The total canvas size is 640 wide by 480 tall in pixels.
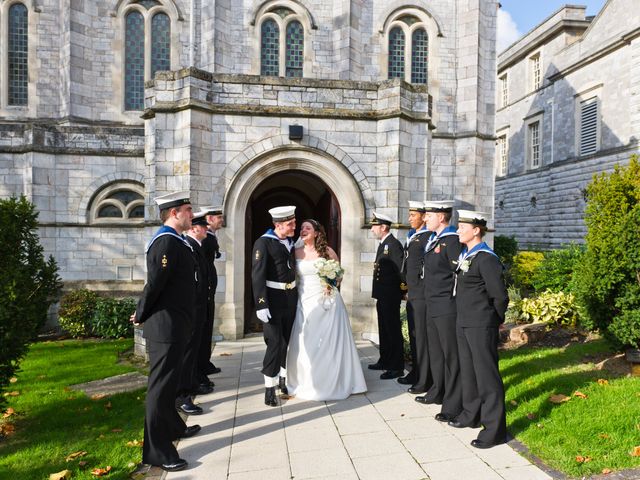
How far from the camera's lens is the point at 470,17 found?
52.9 feet

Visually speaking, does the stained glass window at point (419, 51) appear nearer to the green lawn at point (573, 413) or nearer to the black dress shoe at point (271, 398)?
the green lawn at point (573, 413)

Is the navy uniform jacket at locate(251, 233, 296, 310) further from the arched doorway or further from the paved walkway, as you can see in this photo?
the arched doorway

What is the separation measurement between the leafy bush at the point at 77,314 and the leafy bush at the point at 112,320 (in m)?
0.23

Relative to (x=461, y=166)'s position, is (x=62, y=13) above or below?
above

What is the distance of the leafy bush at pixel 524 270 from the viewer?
15.6 m

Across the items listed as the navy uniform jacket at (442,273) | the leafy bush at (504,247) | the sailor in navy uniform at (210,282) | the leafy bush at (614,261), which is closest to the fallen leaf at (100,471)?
the sailor in navy uniform at (210,282)

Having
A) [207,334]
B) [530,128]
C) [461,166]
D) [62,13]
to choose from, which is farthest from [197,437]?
[530,128]

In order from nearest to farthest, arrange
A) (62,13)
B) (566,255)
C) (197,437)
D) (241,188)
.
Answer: (197,437)
(241,188)
(566,255)
(62,13)

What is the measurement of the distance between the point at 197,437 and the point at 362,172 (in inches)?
242

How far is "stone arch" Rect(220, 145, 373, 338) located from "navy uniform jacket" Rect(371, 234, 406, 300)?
2.30m

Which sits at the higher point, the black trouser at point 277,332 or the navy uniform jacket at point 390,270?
the navy uniform jacket at point 390,270

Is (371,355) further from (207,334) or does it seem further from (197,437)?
(197,437)

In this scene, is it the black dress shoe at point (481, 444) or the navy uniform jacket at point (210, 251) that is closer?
the black dress shoe at point (481, 444)

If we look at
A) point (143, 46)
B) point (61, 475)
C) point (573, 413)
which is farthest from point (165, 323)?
point (143, 46)
